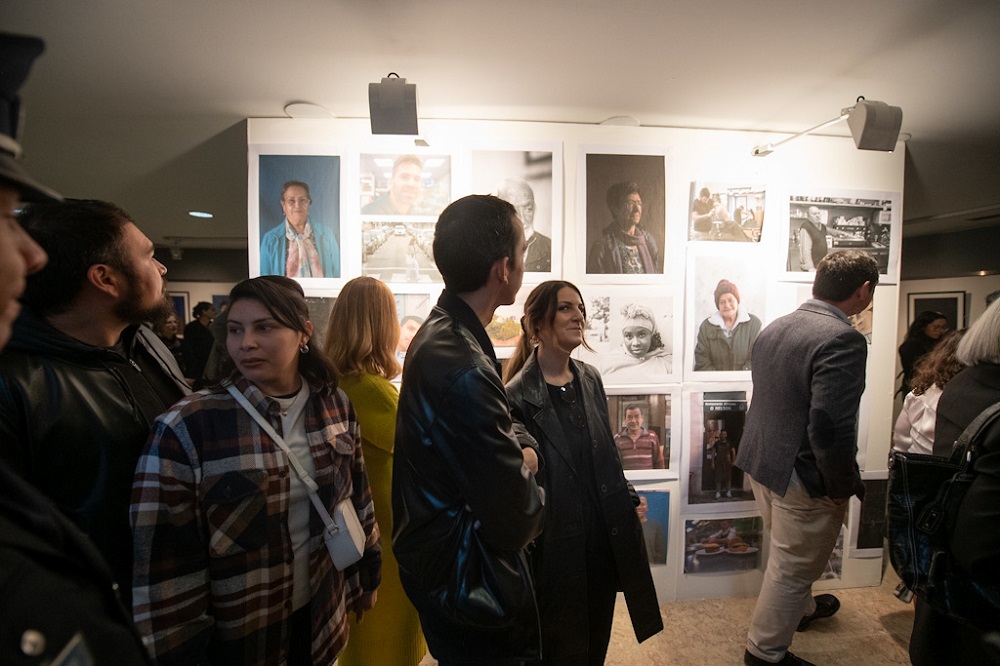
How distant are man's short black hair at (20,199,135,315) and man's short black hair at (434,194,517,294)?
0.87 m

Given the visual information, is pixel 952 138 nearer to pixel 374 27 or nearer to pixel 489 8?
pixel 489 8

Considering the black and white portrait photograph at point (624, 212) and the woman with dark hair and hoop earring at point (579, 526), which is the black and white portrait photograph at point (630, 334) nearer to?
the black and white portrait photograph at point (624, 212)

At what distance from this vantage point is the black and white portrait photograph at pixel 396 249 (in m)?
2.47

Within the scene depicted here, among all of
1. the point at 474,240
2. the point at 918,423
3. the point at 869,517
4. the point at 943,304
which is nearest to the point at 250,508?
the point at 474,240

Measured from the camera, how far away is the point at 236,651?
109 centimetres

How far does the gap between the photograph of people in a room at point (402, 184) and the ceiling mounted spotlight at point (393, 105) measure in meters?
0.47

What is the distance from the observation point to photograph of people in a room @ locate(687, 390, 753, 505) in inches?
103

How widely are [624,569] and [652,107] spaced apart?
2351 mm

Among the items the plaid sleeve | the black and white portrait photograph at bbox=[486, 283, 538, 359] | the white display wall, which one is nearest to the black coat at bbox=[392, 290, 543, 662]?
the plaid sleeve

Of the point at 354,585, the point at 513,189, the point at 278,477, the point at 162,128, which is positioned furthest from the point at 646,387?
the point at 162,128

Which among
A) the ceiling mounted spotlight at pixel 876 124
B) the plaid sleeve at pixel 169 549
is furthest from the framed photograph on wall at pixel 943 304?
the plaid sleeve at pixel 169 549

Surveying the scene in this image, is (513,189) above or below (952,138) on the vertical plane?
below

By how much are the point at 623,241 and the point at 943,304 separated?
688 centimetres

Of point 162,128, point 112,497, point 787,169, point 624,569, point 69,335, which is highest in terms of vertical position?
point 162,128
